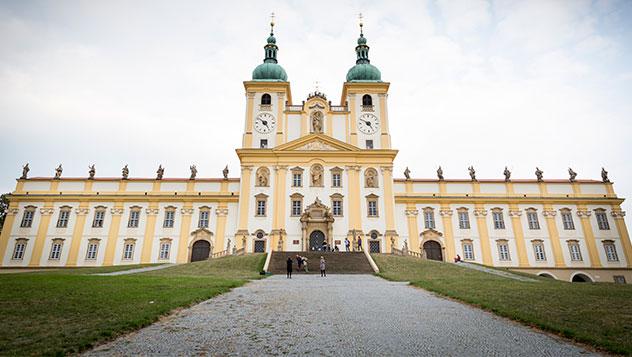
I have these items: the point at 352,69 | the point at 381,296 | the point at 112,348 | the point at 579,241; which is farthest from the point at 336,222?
the point at 112,348

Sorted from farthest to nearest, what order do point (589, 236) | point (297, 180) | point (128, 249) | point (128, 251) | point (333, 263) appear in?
point (589, 236)
point (128, 249)
point (128, 251)
point (297, 180)
point (333, 263)

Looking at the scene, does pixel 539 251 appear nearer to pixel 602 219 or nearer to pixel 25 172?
pixel 602 219

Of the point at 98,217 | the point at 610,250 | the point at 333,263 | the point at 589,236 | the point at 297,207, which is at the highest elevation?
the point at 297,207

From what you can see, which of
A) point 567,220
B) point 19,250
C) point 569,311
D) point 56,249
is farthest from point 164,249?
point 567,220

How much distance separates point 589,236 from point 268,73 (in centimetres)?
3867

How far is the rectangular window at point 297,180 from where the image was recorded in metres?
36.0

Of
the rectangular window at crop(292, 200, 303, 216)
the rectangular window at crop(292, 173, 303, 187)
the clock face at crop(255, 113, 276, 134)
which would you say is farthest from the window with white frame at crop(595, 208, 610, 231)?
the clock face at crop(255, 113, 276, 134)

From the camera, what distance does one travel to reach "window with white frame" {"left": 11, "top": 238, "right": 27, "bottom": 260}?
1417 inches

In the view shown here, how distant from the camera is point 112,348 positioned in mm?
5465

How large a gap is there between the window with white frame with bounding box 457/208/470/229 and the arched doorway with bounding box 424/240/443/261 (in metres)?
3.40

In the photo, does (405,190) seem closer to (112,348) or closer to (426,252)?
(426,252)

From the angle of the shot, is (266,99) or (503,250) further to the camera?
(266,99)

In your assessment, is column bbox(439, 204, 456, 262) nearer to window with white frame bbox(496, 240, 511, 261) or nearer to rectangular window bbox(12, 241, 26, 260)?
window with white frame bbox(496, 240, 511, 261)

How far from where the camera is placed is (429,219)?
38.2 meters
